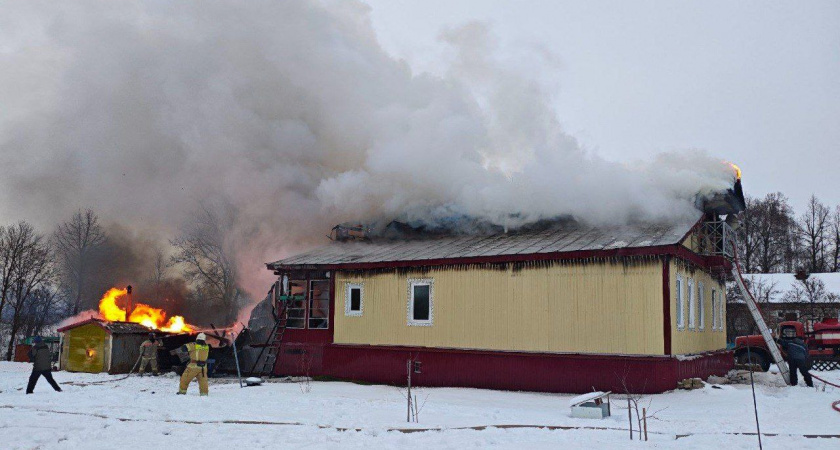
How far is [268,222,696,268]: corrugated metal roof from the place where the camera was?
55.7 ft

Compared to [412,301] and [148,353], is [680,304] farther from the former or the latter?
[148,353]

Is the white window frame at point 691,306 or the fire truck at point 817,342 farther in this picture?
the fire truck at point 817,342

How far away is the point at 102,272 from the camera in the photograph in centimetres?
3881

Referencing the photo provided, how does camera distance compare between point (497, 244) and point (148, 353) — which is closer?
point (497, 244)

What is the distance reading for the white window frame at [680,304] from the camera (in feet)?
55.1

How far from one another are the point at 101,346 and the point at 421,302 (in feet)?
35.7

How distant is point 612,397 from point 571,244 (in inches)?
160

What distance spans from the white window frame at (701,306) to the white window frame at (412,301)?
750cm

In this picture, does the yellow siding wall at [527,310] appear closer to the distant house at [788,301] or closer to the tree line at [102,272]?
the tree line at [102,272]

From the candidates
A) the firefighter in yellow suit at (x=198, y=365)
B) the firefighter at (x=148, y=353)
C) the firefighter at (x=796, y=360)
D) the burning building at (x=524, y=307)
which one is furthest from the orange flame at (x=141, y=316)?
the firefighter at (x=796, y=360)

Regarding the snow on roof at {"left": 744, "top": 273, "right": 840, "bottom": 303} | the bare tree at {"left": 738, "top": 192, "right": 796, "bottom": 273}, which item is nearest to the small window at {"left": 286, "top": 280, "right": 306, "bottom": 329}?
the snow on roof at {"left": 744, "top": 273, "right": 840, "bottom": 303}

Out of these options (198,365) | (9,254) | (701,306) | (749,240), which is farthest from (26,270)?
(749,240)

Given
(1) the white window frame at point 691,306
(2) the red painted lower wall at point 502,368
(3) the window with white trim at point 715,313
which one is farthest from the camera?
(3) the window with white trim at point 715,313

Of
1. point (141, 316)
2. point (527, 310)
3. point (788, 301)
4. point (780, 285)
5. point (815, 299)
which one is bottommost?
point (141, 316)
